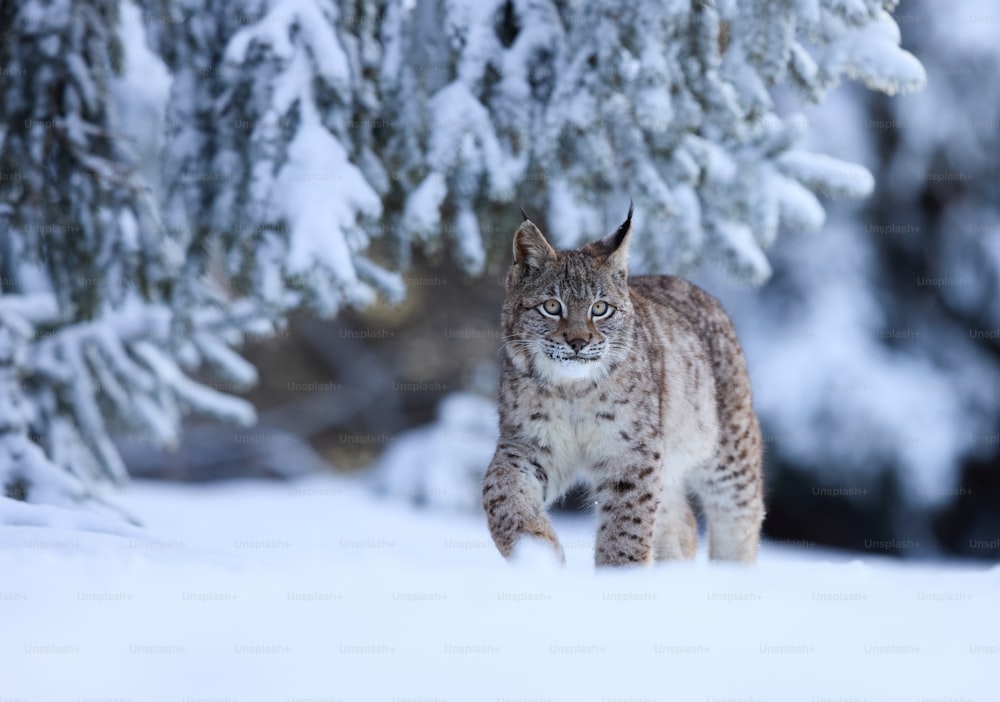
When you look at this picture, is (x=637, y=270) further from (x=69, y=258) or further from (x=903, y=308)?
(x=903, y=308)

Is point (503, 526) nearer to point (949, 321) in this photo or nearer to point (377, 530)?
point (377, 530)

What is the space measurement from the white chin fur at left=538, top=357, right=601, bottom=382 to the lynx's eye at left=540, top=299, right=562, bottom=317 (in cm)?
16

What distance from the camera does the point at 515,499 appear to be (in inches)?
160

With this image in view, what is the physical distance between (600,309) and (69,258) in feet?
9.05

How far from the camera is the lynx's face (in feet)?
13.5

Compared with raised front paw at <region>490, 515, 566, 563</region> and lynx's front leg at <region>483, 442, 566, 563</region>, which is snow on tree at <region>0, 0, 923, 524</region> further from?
raised front paw at <region>490, 515, 566, 563</region>

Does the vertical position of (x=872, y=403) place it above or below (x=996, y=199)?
below

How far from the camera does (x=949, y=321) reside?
962 centimetres

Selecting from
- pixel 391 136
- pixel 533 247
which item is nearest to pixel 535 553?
pixel 533 247

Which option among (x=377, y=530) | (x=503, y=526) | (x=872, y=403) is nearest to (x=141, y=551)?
(x=503, y=526)

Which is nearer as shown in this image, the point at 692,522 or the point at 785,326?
the point at 692,522

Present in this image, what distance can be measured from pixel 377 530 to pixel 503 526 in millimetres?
3433

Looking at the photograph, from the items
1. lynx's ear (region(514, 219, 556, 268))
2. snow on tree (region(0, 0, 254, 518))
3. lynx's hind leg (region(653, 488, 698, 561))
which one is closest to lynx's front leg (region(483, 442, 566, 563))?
lynx's ear (region(514, 219, 556, 268))

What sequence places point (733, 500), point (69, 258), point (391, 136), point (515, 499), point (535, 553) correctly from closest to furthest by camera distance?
point (535, 553) → point (515, 499) → point (733, 500) → point (391, 136) → point (69, 258)
